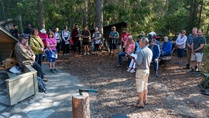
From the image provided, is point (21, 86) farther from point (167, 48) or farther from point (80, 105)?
point (167, 48)

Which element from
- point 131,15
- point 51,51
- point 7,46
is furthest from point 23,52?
point 131,15

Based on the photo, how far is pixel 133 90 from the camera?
19.8ft

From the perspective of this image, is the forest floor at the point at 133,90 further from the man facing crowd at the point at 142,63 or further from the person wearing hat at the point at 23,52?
the person wearing hat at the point at 23,52

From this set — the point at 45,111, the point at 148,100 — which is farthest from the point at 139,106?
the point at 45,111

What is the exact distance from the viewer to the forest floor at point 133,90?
473 centimetres

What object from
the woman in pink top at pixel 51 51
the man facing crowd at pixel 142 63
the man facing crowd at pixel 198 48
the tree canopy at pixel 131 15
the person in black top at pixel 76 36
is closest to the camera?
the man facing crowd at pixel 142 63

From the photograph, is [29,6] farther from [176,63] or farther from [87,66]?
[176,63]

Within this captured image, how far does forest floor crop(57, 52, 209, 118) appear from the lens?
4727 millimetres

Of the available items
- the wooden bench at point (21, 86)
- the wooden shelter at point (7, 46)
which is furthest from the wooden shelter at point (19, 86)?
the wooden shelter at point (7, 46)

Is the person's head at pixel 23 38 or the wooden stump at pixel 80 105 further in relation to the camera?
the person's head at pixel 23 38

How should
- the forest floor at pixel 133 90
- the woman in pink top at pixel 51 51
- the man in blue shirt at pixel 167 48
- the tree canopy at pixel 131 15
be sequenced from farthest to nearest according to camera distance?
the tree canopy at pixel 131 15 < the man in blue shirt at pixel 167 48 < the woman in pink top at pixel 51 51 < the forest floor at pixel 133 90

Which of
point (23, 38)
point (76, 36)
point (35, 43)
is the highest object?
point (76, 36)

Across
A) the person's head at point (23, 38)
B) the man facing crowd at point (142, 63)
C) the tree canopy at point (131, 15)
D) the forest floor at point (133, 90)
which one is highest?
the tree canopy at point (131, 15)

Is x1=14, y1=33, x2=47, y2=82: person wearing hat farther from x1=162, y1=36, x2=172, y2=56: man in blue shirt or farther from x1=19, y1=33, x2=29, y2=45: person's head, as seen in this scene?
x1=162, y1=36, x2=172, y2=56: man in blue shirt
